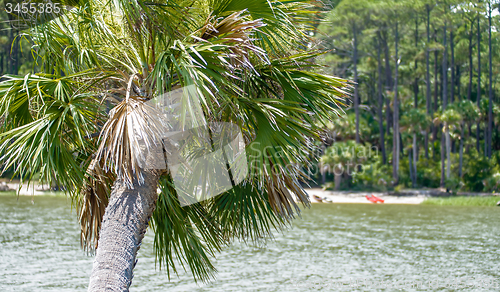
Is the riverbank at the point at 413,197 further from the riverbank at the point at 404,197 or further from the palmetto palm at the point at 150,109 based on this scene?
the palmetto palm at the point at 150,109

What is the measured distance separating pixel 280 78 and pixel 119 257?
2.14 metres

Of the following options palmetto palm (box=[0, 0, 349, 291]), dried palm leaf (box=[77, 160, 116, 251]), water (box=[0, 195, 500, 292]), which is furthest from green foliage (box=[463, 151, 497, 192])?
dried palm leaf (box=[77, 160, 116, 251])

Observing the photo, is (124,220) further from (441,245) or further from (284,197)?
(441,245)

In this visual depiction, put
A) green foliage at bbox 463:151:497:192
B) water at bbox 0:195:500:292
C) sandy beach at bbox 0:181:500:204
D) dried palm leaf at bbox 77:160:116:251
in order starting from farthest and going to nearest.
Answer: green foliage at bbox 463:151:497:192 → sandy beach at bbox 0:181:500:204 → water at bbox 0:195:500:292 → dried palm leaf at bbox 77:160:116:251

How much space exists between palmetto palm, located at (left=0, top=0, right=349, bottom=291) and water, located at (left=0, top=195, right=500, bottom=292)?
83 cm

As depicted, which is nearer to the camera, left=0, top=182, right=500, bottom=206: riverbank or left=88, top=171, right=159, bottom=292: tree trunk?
left=88, top=171, right=159, bottom=292: tree trunk

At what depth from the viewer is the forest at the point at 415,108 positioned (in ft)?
111

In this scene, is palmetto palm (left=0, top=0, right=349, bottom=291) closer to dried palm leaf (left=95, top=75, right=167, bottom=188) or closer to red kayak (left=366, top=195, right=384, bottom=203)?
dried palm leaf (left=95, top=75, right=167, bottom=188)

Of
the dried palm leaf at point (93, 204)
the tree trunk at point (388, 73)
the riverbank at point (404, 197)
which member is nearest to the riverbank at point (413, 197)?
the riverbank at point (404, 197)

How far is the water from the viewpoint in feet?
29.6

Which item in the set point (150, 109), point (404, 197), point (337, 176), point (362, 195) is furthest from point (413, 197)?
point (150, 109)

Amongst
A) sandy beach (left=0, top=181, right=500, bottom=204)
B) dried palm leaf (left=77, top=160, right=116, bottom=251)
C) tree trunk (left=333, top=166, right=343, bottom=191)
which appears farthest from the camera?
tree trunk (left=333, top=166, right=343, bottom=191)

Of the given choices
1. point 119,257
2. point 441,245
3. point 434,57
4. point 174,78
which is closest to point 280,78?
point 174,78

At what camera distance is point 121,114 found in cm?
384
